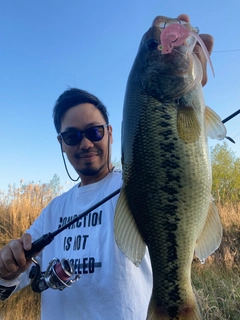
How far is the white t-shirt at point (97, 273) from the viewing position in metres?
1.78

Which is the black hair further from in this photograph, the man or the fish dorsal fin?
the fish dorsal fin

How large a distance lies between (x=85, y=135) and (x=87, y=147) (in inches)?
3.6

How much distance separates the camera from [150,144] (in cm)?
119

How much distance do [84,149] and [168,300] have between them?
1.34m

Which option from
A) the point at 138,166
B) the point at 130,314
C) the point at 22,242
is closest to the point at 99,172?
the point at 22,242

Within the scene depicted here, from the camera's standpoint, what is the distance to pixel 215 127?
125 centimetres

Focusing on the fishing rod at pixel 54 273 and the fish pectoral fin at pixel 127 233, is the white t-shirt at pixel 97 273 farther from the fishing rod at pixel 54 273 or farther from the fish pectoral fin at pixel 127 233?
the fish pectoral fin at pixel 127 233

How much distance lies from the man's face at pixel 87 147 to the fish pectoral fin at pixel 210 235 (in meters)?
1.23

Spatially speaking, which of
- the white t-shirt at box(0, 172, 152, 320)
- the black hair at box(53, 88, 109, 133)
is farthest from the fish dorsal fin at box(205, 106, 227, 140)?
the black hair at box(53, 88, 109, 133)

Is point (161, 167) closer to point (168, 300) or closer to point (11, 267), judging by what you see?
point (168, 300)

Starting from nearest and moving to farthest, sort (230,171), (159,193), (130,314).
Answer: (159,193) → (130,314) → (230,171)

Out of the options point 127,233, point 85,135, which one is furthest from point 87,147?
point 127,233

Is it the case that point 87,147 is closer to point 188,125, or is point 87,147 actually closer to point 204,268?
point 188,125

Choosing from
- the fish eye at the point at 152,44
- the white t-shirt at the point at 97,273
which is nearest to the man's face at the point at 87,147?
→ the white t-shirt at the point at 97,273
